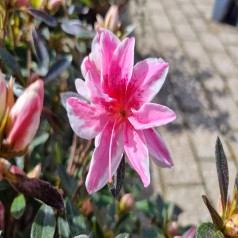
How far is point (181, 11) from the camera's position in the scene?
4258 mm

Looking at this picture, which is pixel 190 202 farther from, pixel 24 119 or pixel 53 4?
pixel 24 119

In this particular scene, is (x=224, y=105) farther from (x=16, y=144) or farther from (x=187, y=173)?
(x=16, y=144)

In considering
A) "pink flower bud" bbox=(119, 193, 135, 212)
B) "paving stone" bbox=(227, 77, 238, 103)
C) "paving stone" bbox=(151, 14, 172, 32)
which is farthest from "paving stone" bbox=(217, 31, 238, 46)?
"pink flower bud" bbox=(119, 193, 135, 212)

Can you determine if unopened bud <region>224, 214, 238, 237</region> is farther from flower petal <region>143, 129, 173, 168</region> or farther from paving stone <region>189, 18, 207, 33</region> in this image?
paving stone <region>189, 18, 207, 33</region>

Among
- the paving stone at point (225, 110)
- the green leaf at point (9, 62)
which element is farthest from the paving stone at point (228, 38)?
the green leaf at point (9, 62)

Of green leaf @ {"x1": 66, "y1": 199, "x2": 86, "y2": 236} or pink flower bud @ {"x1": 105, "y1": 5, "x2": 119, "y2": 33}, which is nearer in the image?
green leaf @ {"x1": 66, "y1": 199, "x2": 86, "y2": 236}

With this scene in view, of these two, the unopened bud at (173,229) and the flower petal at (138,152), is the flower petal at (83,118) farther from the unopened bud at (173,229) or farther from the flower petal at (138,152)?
the unopened bud at (173,229)

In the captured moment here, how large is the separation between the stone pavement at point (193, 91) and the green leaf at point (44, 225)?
1.53m

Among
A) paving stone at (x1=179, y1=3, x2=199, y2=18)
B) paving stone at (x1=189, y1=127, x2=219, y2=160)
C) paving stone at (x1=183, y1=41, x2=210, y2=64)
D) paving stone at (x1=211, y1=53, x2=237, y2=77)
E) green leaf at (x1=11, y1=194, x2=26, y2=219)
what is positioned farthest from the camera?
paving stone at (x1=179, y1=3, x2=199, y2=18)

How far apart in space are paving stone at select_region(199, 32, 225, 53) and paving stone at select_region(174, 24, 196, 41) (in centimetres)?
9

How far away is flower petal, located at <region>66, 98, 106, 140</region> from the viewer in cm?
55

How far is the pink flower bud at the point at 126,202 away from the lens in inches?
44.8

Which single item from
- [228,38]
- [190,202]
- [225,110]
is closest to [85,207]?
[190,202]

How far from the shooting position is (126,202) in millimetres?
1149
